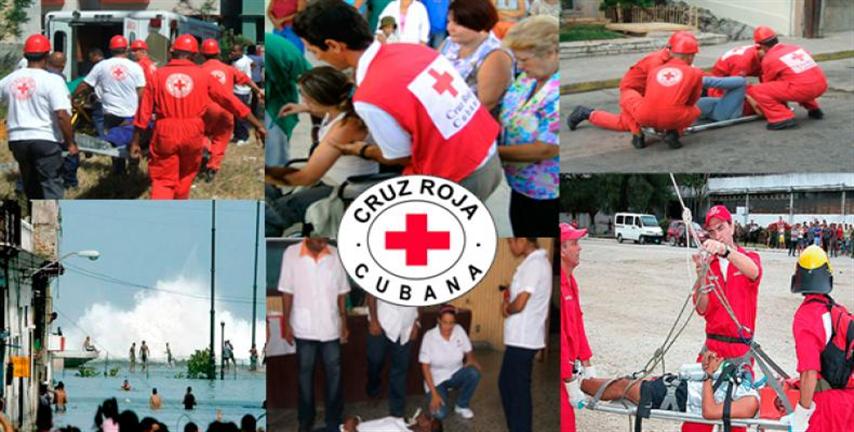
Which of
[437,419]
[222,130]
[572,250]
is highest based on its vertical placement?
[222,130]

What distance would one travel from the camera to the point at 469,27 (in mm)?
8422

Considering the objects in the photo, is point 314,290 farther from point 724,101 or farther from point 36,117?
point 724,101

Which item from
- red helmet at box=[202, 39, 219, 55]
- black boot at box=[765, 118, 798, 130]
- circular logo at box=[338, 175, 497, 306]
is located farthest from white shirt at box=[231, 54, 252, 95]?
black boot at box=[765, 118, 798, 130]

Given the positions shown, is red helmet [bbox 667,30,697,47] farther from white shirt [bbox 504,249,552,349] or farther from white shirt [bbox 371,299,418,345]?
white shirt [bbox 371,299,418,345]

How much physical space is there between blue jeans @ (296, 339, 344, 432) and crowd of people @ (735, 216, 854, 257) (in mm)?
2298

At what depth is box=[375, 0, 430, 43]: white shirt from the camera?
331 inches

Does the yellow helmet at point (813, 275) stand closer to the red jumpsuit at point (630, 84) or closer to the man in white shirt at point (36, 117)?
the red jumpsuit at point (630, 84)

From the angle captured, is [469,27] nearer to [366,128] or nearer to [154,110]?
[366,128]

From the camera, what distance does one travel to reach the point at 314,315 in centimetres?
853

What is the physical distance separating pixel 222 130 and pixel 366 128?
789mm

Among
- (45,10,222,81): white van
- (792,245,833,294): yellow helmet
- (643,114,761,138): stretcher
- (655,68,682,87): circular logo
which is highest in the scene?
(45,10,222,81): white van

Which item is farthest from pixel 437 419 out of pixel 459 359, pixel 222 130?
pixel 222 130

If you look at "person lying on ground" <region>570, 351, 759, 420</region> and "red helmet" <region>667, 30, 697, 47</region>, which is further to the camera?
"red helmet" <region>667, 30, 697, 47</region>

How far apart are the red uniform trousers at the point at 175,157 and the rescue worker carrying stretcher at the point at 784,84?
9.93 ft
